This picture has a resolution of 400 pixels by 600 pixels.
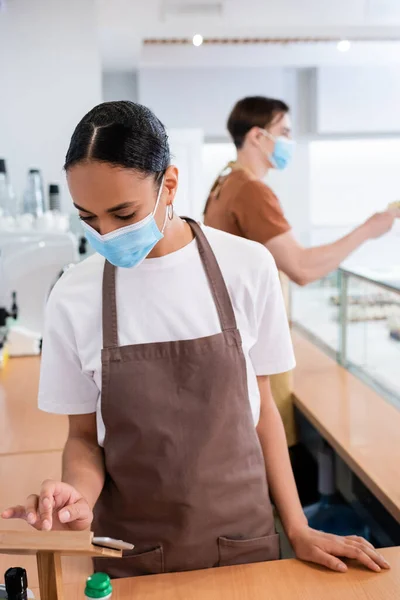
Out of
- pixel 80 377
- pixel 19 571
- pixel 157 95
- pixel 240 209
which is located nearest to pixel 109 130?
pixel 80 377

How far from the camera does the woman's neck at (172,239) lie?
45.7 inches

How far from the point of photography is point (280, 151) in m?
2.24

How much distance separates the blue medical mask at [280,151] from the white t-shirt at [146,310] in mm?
1105

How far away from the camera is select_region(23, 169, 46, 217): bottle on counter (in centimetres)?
340

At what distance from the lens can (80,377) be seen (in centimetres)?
115

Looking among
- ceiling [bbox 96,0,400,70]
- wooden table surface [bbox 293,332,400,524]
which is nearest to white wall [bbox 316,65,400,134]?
ceiling [bbox 96,0,400,70]

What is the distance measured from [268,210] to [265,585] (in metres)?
1.14

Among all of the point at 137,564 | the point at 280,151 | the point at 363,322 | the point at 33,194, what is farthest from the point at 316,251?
the point at 33,194

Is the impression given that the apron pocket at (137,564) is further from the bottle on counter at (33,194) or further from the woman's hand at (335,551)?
the bottle on counter at (33,194)

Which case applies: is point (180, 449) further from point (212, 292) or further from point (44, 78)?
point (44, 78)

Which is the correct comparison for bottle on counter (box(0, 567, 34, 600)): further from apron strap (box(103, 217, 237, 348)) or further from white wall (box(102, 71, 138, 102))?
white wall (box(102, 71, 138, 102))

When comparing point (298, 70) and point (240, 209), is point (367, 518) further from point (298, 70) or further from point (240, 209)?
point (298, 70)

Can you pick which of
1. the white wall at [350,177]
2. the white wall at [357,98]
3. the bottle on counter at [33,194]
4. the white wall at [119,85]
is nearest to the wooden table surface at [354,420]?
the bottle on counter at [33,194]

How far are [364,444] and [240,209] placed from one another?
0.76m
